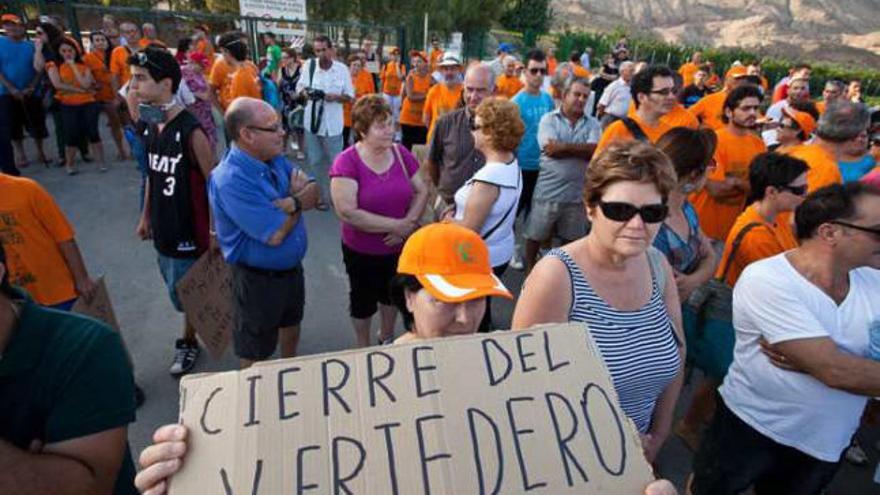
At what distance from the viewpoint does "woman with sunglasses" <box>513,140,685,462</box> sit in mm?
1805

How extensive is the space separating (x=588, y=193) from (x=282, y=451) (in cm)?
144

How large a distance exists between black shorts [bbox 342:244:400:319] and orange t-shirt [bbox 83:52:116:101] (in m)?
6.36

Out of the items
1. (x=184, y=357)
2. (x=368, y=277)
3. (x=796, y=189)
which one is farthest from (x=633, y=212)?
(x=184, y=357)

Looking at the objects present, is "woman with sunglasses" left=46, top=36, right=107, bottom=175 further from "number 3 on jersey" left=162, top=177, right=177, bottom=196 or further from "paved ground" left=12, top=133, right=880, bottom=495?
"number 3 on jersey" left=162, top=177, right=177, bottom=196

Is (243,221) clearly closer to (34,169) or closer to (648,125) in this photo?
(648,125)

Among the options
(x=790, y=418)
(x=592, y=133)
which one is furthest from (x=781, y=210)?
(x=592, y=133)

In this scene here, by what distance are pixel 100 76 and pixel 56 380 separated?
8.13 metres

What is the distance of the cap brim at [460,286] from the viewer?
5.33 ft

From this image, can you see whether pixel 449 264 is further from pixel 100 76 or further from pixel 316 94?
pixel 100 76

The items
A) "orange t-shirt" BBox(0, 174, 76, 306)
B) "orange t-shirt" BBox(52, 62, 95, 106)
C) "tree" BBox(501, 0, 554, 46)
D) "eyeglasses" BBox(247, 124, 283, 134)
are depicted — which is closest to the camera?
"orange t-shirt" BBox(0, 174, 76, 306)

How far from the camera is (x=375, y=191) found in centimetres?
312

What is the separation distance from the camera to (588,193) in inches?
77.4

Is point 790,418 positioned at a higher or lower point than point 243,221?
lower

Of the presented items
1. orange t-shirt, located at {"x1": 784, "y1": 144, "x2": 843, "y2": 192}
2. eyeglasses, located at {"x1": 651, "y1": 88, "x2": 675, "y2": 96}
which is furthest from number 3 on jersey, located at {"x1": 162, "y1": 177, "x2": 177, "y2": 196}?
orange t-shirt, located at {"x1": 784, "y1": 144, "x2": 843, "y2": 192}
